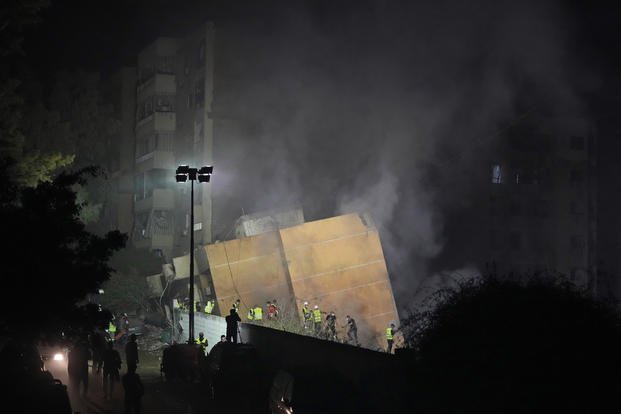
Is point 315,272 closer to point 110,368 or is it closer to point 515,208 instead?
point 110,368

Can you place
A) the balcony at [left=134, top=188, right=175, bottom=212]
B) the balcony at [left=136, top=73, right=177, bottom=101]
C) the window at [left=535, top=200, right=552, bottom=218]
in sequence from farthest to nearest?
the window at [left=535, top=200, right=552, bottom=218]
the balcony at [left=136, top=73, right=177, bottom=101]
the balcony at [left=134, top=188, right=175, bottom=212]

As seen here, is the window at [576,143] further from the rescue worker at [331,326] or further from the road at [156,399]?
the road at [156,399]

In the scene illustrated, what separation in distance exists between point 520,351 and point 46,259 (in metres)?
8.72

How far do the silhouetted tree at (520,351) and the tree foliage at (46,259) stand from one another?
690cm

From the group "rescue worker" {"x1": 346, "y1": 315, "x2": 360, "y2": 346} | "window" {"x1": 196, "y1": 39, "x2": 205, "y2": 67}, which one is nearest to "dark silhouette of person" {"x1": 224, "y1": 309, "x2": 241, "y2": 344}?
"rescue worker" {"x1": 346, "y1": 315, "x2": 360, "y2": 346}

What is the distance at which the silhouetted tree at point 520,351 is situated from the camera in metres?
9.09

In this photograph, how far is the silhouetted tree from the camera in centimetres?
909

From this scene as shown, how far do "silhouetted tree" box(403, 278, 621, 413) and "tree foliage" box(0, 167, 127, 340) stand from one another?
6.90 meters

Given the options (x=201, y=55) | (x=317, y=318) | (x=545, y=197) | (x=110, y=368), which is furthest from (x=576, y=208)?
(x=110, y=368)

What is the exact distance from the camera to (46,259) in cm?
1429

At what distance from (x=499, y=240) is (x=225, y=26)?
21.2 meters

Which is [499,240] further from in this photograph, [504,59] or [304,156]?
[304,156]

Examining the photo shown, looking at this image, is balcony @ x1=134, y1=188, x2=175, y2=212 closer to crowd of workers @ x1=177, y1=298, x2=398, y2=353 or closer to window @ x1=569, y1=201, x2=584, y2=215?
crowd of workers @ x1=177, y1=298, x2=398, y2=353

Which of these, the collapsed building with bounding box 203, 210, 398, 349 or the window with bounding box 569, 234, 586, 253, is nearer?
the collapsed building with bounding box 203, 210, 398, 349
